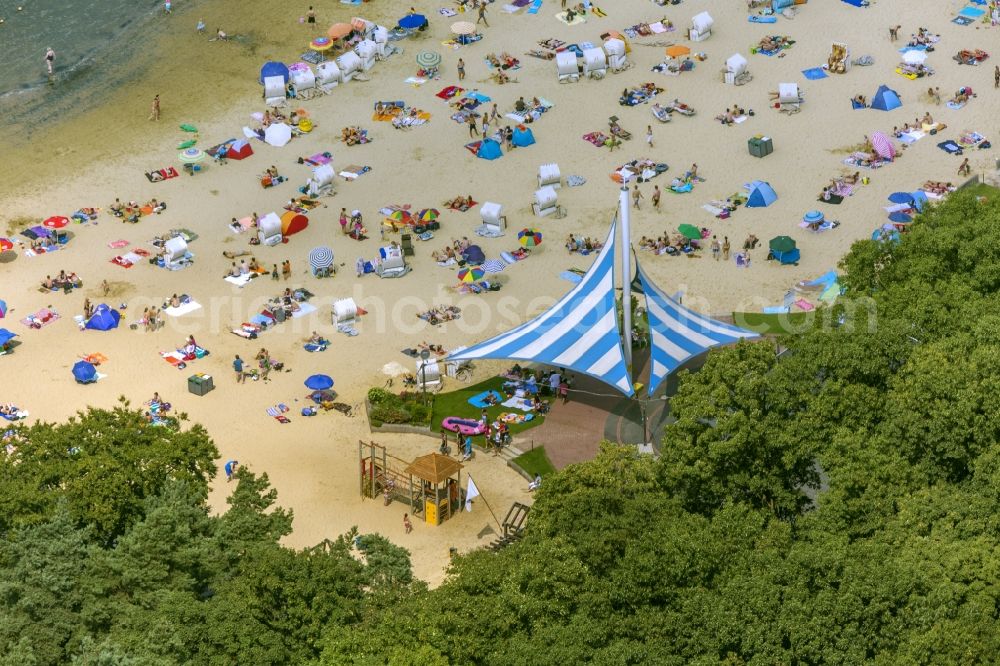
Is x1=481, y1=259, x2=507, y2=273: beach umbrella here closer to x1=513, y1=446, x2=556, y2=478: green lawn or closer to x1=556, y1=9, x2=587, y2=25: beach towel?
x1=513, y1=446, x2=556, y2=478: green lawn

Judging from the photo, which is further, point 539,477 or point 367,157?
point 367,157

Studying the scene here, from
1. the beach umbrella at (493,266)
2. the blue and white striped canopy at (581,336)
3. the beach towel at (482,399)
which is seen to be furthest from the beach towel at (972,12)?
the beach towel at (482,399)

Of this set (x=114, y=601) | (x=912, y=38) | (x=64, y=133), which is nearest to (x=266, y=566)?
(x=114, y=601)

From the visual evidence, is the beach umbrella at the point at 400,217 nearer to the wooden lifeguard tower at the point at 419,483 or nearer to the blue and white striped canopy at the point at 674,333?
the blue and white striped canopy at the point at 674,333

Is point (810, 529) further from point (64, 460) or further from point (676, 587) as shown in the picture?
point (64, 460)

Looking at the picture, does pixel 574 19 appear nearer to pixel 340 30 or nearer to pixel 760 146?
pixel 340 30

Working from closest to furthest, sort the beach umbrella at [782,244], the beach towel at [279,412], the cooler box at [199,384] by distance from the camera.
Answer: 1. the beach towel at [279,412]
2. the cooler box at [199,384]
3. the beach umbrella at [782,244]

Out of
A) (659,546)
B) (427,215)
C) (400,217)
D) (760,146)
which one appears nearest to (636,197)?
(760,146)
